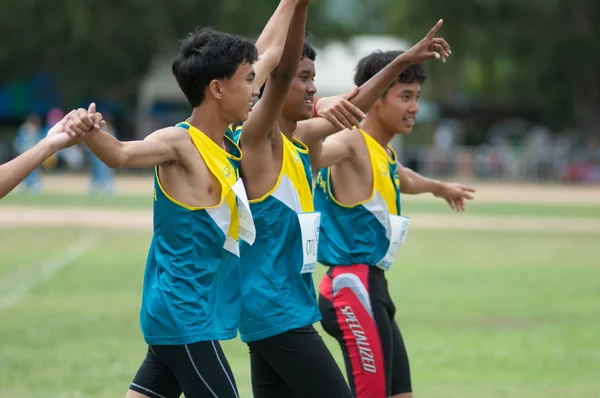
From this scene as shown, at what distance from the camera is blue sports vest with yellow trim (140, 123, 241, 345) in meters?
4.73

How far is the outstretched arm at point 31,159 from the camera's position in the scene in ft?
14.4

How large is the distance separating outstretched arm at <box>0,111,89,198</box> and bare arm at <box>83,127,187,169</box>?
0.08 metres

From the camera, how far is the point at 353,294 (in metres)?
6.15

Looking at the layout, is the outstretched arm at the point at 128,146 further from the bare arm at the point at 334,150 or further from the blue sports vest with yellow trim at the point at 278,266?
the bare arm at the point at 334,150

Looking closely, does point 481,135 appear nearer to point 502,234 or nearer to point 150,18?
point 150,18

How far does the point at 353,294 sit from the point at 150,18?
130 feet

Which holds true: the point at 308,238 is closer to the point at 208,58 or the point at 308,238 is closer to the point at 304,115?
the point at 304,115

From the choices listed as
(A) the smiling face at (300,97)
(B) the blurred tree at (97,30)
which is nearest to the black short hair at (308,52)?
(A) the smiling face at (300,97)

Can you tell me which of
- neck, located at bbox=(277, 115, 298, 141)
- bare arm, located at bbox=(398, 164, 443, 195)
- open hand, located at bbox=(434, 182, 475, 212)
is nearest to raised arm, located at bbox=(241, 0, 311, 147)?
neck, located at bbox=(277, 115, 298, 141)

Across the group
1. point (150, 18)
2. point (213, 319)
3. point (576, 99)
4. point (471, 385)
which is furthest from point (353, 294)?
point (576, 99)

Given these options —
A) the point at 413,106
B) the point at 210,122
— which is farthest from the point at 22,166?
the point at 413,106

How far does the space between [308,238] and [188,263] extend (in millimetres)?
769

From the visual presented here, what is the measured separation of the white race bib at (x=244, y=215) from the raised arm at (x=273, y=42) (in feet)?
1.81

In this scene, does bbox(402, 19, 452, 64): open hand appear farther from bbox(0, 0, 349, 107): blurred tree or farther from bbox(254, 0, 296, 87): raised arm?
bbox(0, 0, 349, 107): blurred tree
